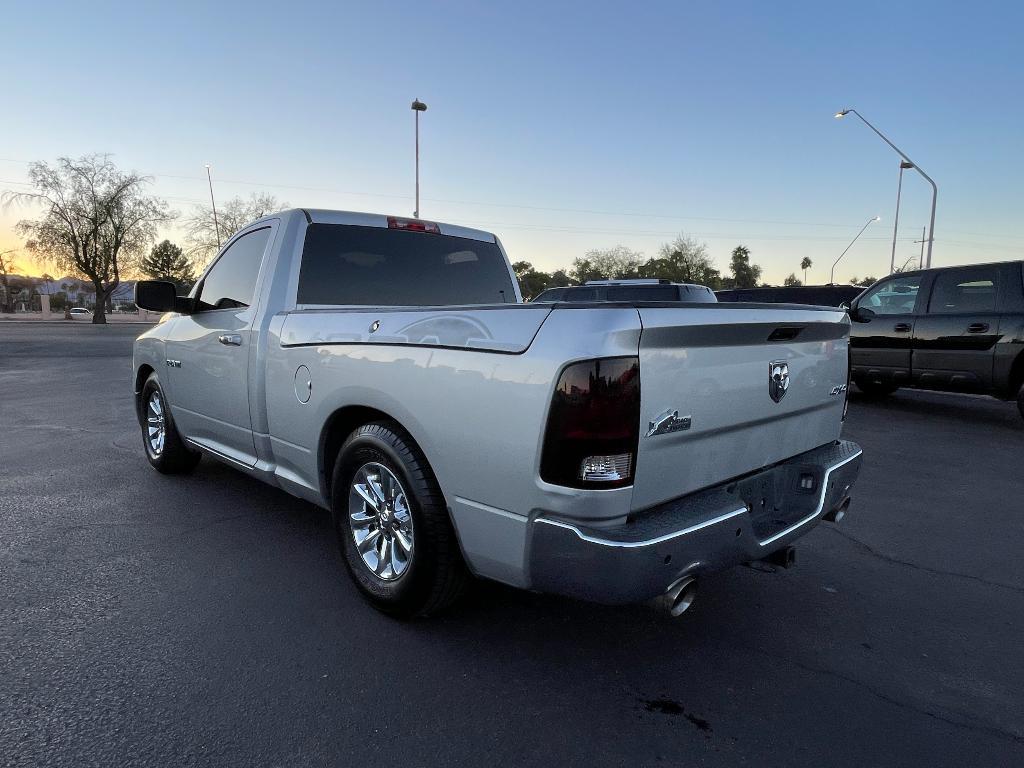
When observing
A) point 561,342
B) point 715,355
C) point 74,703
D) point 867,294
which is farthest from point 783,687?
point 867,294

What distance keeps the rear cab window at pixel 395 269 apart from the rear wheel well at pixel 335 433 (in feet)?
2.82

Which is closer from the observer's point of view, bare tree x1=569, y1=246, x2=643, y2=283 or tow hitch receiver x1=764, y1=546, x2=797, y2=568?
tow hitch receiver x1=764, y1=546, x2=797, y2=568

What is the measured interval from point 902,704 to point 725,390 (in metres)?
1.31

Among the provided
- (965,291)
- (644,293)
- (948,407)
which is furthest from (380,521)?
(644,293)

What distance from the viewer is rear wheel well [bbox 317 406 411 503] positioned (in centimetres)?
297

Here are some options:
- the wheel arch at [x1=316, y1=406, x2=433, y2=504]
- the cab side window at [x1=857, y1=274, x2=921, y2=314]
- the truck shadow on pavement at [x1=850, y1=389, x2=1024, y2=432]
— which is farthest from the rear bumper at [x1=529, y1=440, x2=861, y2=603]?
the cab side window at [x1=857, y1=274, x2=921, y2=314]

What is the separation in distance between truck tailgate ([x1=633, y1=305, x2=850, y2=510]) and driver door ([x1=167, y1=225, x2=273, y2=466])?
8.18 feet

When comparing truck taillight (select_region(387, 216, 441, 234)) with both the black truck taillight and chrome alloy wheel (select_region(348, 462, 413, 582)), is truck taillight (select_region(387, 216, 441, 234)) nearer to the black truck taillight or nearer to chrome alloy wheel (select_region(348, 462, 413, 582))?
chrome alloy wheel (select_region(348, 462, 413, 582))

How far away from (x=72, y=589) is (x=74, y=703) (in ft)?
3.53

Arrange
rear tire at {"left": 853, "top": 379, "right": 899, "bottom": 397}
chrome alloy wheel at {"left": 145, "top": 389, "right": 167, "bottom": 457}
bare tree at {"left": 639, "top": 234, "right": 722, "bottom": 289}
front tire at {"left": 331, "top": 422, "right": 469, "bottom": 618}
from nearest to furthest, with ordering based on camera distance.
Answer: front tire at {"left": 331, "top": 422, "right": 469, "bottom": 618} → chrome alloy wheel at {"left": 145, "top": 389, "right": 167, "bottom": 457} → rear tire at {"left": 853, "top": 379, "right": 899, "bottom": 397} → bare tree at {"left": 639, "top": 234, "right": 722, "bottom": 289}

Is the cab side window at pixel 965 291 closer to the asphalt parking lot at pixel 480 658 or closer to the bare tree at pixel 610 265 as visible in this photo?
the asphalt parking lot at pixel 480 658

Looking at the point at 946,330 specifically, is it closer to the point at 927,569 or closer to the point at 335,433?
the point at 927,569

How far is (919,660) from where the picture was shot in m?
2.66

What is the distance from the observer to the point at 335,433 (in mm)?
3148
